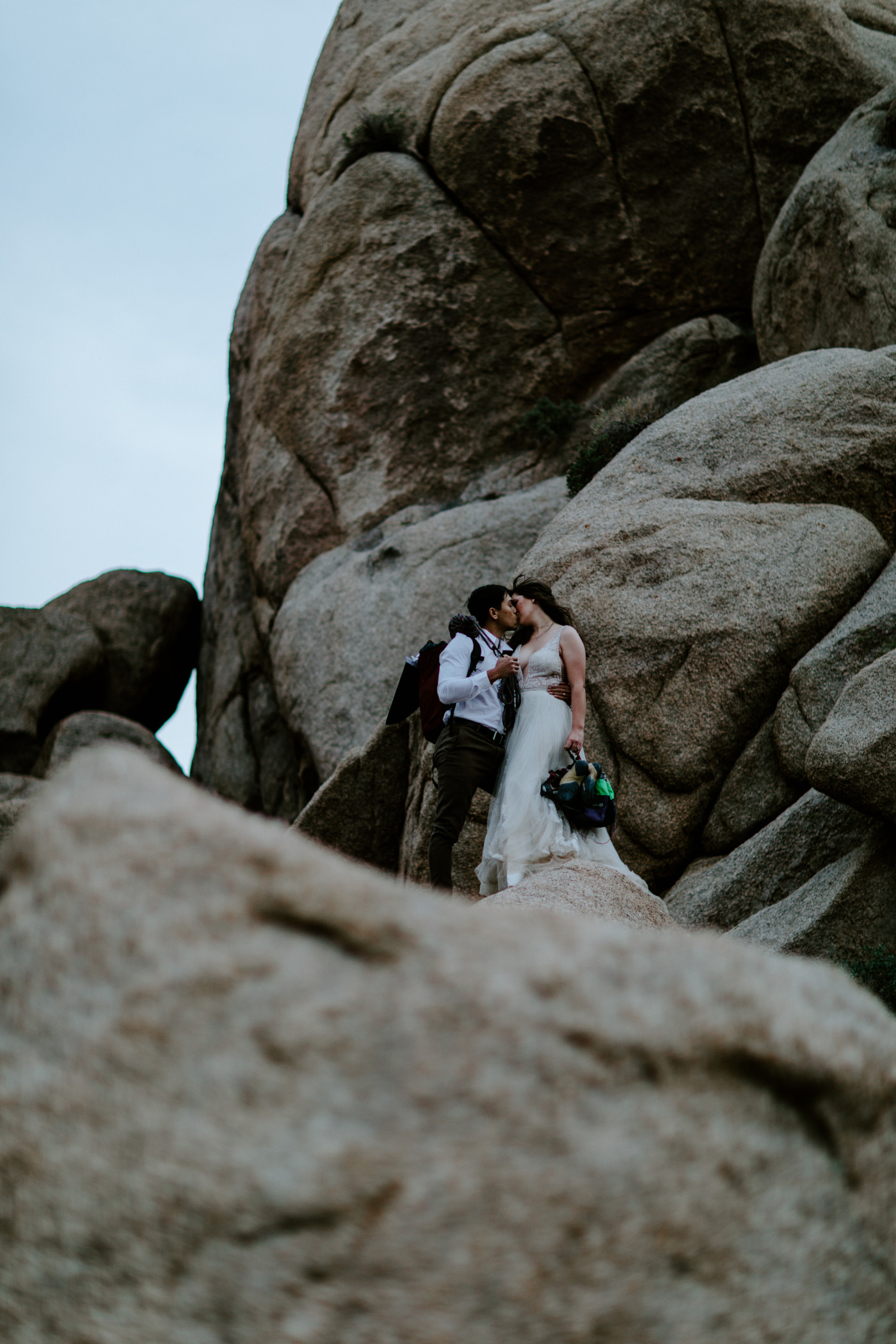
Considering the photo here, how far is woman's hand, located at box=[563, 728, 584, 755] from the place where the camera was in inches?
317

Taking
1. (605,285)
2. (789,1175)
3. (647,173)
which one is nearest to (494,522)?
(605,285)

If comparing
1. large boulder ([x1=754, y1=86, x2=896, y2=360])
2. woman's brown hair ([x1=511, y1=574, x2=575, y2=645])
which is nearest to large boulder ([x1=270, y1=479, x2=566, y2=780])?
large boulder ([x1=754, y1=86, x2=896, y2=360])

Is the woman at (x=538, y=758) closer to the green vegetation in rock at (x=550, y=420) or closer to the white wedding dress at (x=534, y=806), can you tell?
the white wedding dress at (x=534, y=806)

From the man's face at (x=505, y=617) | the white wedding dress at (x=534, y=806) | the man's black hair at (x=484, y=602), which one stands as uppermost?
the man's black hair at (x=484, y=602)

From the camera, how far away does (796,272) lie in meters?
14.1

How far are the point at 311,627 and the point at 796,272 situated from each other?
8.51 metres

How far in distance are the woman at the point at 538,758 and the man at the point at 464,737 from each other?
165 mm

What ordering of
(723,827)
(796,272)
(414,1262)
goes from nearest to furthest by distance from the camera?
(414,1262), (723,827), (796,272)

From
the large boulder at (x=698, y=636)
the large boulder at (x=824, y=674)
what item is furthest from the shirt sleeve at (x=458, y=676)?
the large boulder at (x=824, y=674)

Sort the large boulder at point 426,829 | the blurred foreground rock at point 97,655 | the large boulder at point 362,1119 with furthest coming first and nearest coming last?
the blurred foreground rock at point 97,655 < the large boulder at point 426,829 < the large boulder at point 362,1119

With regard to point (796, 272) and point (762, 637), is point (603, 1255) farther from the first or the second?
point (796, 272)

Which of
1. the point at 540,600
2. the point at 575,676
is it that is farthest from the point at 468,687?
the point at 540,600

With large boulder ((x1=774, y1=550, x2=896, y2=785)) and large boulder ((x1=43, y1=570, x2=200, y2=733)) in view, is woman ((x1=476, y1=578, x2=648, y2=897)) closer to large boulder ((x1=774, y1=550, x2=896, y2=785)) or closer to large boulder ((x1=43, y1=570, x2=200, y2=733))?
large boulder ((x1=774, y1=550, x2=896, y2=785))

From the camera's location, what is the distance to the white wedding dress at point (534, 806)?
790 cm
